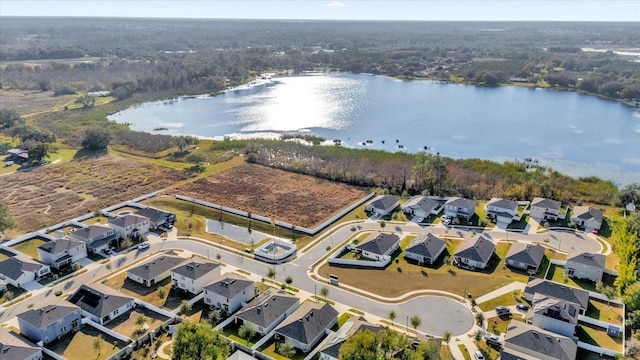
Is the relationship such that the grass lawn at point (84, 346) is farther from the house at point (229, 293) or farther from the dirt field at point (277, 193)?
the dirt field at point (277, 193)

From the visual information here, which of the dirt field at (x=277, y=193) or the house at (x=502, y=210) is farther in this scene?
the dirt field at (x=277, y=193)

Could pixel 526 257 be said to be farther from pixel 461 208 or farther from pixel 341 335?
pixel 341 335

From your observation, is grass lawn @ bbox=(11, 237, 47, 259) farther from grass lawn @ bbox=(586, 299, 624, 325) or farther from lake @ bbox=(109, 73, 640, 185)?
lake @ bbox=(109, 73, 640, 185)

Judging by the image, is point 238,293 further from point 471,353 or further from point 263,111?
point 263,111

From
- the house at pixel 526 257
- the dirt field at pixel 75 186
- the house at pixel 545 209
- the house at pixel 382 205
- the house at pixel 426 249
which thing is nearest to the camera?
the house at pixel 526 257

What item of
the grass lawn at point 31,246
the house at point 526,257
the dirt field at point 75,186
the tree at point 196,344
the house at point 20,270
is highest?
the tree at point 196,344

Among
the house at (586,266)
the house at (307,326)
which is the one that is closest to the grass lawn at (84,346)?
the house at (307,326)

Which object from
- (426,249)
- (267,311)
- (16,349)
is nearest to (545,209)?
(426,249)
